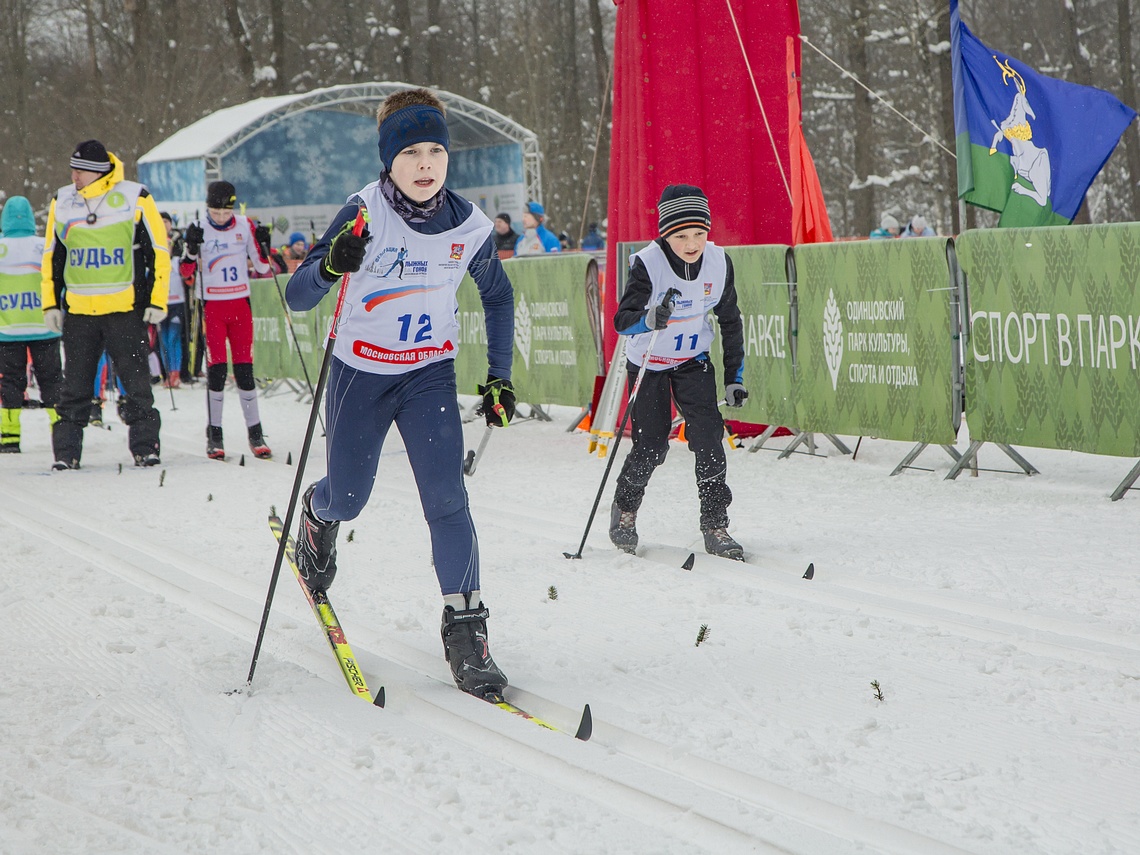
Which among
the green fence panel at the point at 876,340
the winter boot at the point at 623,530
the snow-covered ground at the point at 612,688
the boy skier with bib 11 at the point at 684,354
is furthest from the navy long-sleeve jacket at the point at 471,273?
the green fence panel at the point at 876,340

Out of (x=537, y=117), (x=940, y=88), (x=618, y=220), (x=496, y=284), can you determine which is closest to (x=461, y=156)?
(x=537, y=117)

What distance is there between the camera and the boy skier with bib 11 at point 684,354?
19.3 ft

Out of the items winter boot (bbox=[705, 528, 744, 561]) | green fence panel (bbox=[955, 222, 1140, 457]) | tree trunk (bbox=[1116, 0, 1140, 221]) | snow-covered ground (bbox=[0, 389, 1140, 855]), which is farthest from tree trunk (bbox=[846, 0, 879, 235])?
winter boot (bbox=[705, 528, 744, 561])

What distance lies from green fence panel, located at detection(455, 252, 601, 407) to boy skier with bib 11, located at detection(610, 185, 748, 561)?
13.8 ft

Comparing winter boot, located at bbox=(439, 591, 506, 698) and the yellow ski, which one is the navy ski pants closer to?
winter boot, located at bbox=(439, 591, 506, 698)

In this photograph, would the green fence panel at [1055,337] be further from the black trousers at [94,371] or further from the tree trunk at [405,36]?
the tree trunk at [405,36]

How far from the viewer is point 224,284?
31.6 feet

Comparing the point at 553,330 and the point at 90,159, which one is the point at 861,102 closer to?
the point at 553,330

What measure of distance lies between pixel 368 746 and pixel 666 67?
7414 millimetres

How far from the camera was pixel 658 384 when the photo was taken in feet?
20.2

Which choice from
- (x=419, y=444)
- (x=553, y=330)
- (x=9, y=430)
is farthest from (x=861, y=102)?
(x=419, y=444)

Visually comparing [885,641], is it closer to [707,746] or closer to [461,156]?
[707,746]

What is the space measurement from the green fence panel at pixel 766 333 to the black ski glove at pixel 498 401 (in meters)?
4.64

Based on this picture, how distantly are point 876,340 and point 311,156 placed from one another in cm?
1986
